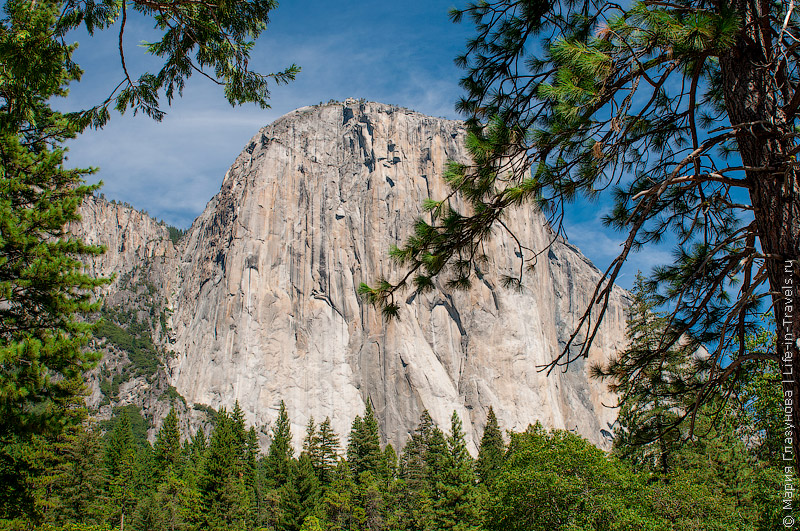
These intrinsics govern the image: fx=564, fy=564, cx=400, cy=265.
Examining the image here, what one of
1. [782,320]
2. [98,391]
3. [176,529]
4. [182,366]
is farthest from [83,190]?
[98,391]

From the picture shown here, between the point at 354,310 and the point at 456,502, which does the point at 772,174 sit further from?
the point at 354,310

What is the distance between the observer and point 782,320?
3.77 meters

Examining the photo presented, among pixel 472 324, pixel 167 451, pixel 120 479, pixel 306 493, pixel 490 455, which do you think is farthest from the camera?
pixel 472 324

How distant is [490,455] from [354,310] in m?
45.1

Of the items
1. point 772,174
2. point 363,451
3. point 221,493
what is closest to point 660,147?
point 772,174

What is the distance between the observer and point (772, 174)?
3.72 m

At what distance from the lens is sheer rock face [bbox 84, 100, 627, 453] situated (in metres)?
76.8

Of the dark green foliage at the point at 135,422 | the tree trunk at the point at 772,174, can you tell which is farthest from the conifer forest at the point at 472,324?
the dark green foliage at the point at 135,422

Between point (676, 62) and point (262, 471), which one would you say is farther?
point (262, 471)

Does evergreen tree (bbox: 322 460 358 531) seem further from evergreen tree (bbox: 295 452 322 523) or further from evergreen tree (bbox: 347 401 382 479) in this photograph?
evergreen tree (bbox: 347 401 382 479)

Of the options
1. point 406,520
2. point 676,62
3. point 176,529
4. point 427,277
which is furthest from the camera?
point 176,529

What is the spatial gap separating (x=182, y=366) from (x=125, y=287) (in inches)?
1593

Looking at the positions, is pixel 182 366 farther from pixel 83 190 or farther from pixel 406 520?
pixel 83 190

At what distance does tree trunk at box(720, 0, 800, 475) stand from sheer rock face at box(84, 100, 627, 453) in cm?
7114
